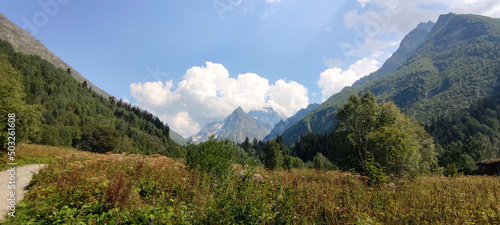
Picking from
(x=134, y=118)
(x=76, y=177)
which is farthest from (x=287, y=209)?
(x=134, y=118)

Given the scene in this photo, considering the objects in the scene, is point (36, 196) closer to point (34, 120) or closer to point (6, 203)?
point (6, 203)

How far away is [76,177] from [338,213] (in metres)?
8.60

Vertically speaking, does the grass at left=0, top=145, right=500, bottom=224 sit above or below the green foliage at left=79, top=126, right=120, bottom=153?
below

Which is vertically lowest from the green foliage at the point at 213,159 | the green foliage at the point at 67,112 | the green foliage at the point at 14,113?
the green foliage at the point at 213,159

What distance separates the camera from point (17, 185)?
7.86 m

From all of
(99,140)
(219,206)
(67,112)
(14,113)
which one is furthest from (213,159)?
(67,112)

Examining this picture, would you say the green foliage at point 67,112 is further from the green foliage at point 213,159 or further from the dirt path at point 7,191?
the dirt path at point 7,191

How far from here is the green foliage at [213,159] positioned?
1022 cm

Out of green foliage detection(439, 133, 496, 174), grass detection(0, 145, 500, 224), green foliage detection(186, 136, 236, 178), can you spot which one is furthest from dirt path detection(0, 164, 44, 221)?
green foliage detection(439, 133, 496, 174)

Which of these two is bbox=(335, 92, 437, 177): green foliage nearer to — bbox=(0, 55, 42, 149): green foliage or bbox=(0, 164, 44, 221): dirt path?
bbox=(0, 164, 44, 221): dirt path

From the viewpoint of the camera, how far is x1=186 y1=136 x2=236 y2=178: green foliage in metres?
10.2

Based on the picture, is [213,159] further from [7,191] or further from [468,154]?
[468,154]

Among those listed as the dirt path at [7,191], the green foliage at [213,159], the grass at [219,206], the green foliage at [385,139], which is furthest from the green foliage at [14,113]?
the green foliage at [385,139]

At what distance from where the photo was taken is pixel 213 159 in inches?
410
